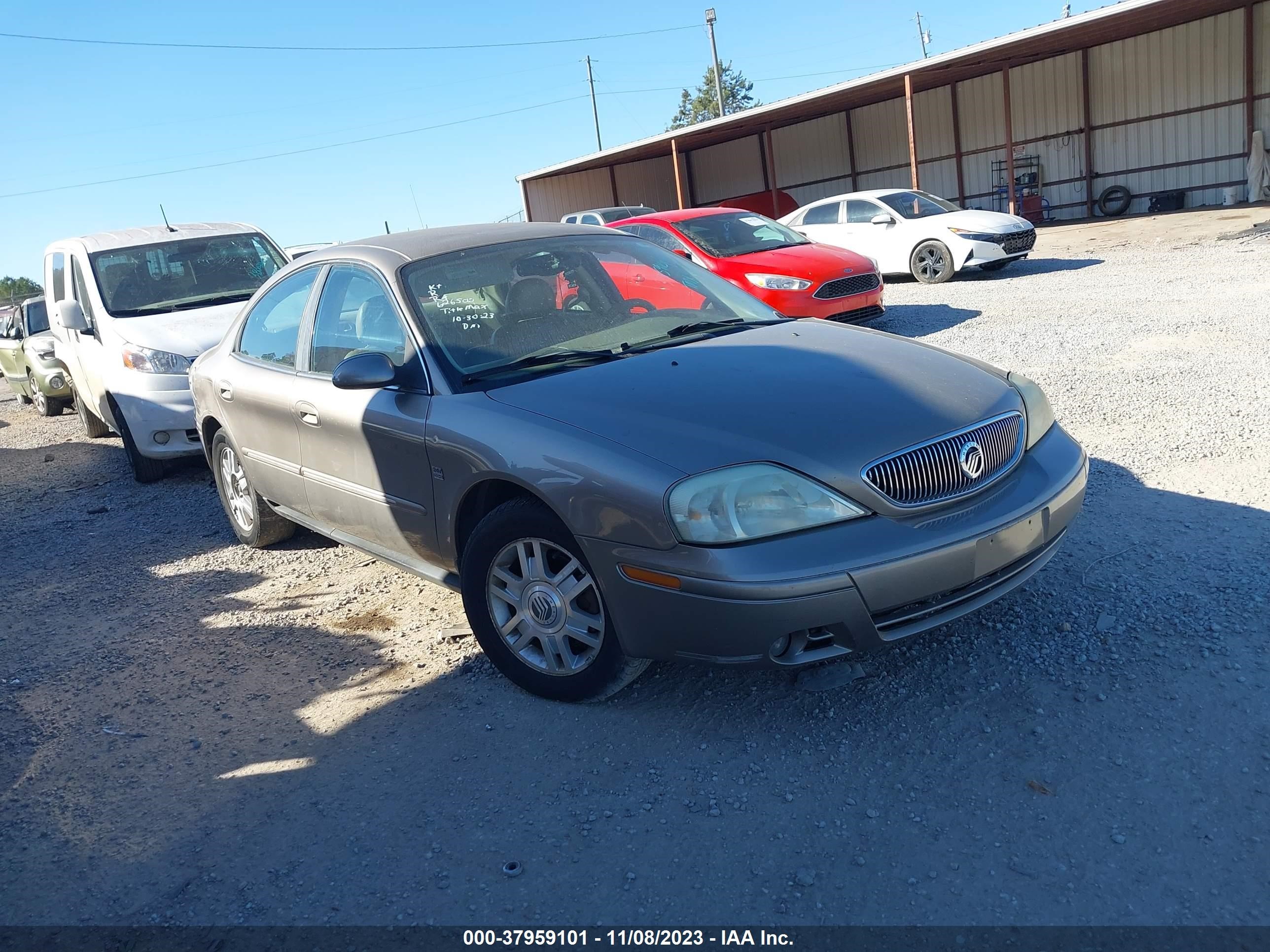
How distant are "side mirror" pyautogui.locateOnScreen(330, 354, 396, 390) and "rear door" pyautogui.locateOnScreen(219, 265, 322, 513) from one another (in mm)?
903

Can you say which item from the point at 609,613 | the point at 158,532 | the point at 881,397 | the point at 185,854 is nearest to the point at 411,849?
the point at 185,854

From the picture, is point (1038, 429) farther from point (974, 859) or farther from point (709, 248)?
point (709, 248)

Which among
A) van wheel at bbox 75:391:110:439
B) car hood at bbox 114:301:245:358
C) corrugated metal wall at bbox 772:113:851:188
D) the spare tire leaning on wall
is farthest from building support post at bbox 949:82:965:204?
car hood at bbox 114:301:245:358

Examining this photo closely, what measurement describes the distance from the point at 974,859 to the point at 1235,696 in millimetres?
1122

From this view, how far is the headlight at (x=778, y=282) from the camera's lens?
34.2ft

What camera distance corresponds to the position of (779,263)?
1077 cm

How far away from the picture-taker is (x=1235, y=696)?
3.00m

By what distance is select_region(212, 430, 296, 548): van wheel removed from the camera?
5.50 metres

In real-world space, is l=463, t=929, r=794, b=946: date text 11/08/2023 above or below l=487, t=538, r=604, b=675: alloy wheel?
below

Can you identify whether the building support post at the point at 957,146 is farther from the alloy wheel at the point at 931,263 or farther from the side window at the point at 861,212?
the alloy wheel at the point at 931,263

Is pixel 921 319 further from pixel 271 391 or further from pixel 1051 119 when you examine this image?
pixel 1051 119

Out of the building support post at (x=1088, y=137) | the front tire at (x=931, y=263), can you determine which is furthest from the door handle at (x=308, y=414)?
the building support post at (x=1088, y=137)

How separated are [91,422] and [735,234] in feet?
23.8

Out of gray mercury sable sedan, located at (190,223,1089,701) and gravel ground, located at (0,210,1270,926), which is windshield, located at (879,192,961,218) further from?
gray mercury sable sedan, located at (190,223,1089,701)
